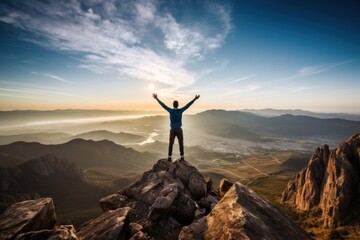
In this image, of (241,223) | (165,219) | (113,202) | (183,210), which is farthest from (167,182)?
(241,223)

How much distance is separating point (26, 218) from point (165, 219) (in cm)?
761

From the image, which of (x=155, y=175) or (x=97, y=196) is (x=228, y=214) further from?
(x=97, y=196)

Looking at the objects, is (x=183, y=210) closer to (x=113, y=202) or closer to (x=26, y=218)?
(x=113, y=202)

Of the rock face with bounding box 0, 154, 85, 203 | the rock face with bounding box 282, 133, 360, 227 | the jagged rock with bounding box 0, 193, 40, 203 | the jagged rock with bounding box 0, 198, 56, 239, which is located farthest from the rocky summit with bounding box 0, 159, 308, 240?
the rock face with bounding box 0, 154, 85, 203

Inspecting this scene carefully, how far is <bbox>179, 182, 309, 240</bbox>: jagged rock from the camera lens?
296 inches

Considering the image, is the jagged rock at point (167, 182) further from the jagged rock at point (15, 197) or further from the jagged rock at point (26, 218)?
the jagged rock at point (15, 197)

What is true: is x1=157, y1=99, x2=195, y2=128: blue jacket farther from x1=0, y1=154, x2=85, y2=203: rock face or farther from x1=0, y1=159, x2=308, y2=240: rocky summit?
x1=0, y1=154, x2=85, y2=203: rock face

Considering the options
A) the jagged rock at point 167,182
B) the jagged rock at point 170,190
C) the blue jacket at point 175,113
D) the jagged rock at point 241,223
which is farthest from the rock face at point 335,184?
the jagged rock at point 241,223

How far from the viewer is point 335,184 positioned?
6066 cm

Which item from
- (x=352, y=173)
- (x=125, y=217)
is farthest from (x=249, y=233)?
(x=352, y=173)

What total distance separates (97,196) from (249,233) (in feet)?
598

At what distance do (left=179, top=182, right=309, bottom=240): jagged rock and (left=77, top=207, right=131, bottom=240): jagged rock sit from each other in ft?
12.3

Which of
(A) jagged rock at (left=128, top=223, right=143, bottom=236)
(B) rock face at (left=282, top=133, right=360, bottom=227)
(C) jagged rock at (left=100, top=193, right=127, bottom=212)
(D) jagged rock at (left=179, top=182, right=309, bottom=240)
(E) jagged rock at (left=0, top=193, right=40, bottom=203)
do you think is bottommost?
(E) jagged rock at (left=0, top=193, right=40, bottom=203)

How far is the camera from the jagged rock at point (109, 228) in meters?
10.2
